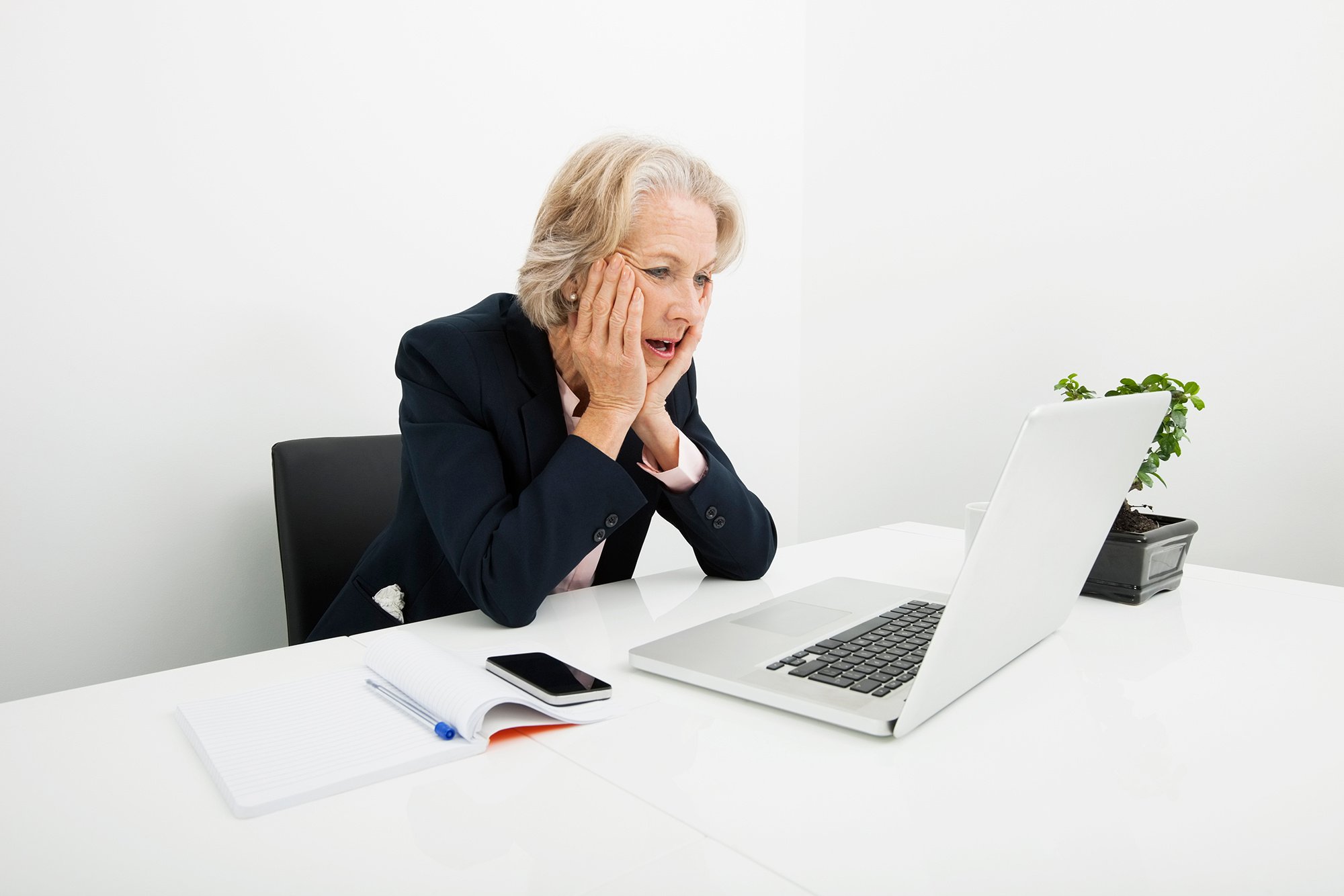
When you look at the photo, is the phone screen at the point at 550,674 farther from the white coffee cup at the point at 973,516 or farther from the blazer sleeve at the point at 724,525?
the white coffee cup at the point at 973,516

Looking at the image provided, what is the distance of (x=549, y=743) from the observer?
708 mm

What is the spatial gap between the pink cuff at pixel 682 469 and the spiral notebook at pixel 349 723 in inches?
20.1

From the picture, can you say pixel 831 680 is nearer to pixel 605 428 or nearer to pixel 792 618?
pixel 792 618

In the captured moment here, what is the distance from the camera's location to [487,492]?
3.79 ft

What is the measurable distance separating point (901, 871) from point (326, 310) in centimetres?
177

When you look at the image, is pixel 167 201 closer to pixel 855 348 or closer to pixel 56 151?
pixel 56 151

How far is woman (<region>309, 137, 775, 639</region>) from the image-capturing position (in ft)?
3.82

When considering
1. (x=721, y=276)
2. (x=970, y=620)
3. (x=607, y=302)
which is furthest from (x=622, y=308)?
(x=721, y=276)

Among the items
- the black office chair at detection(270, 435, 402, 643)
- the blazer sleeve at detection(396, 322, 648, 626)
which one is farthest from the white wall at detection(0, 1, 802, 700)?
the blazer sleeve at detection(396, 322, 648, 626)

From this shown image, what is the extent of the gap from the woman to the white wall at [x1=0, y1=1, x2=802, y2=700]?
2.14 feet

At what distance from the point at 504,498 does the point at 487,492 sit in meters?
0.02

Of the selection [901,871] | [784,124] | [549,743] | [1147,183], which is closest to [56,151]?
[549,743]

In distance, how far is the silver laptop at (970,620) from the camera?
0.67 m

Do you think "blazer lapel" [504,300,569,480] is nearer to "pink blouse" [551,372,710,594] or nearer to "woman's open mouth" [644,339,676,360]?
"pink blouse" [551,372,710,594]
